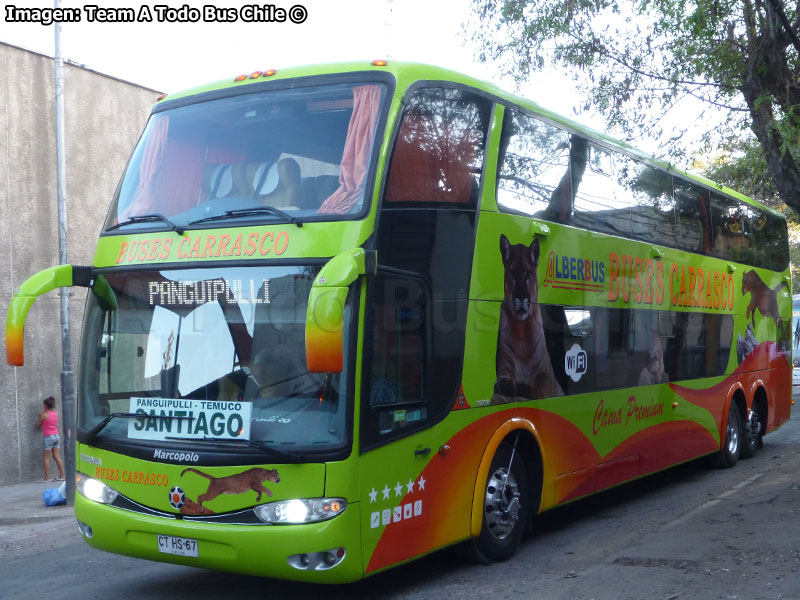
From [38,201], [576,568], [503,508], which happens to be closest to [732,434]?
[576,568]

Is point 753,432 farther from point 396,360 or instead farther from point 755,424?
point 396,360

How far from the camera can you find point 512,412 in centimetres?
791

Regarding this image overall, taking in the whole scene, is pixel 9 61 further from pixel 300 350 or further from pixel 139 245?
pixel 300 350

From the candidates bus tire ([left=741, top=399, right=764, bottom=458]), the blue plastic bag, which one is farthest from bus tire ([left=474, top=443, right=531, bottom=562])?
bus tire ([left=741, top=399, right=764, bottom=458])

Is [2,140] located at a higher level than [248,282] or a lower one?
higher

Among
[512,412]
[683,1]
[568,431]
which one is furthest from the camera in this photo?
[683,1]

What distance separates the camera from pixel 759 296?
14961 mm

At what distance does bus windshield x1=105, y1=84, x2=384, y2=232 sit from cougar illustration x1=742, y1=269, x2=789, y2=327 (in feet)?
31.2

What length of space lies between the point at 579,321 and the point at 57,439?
1023cm

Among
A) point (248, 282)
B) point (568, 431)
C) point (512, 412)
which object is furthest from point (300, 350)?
point (568, 431)

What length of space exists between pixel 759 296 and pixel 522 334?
8.33 meters

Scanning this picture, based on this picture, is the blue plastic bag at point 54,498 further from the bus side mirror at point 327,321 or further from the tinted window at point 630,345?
the bus side mirror at point 327,321

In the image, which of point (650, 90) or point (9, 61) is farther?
point (9, 61)

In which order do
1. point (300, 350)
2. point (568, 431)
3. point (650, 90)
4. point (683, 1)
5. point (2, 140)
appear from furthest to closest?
1. point (2, 140)
2. point (650, 90)
3. point (683, 1)
4. point (568, 431)
5. point (300, 350)
